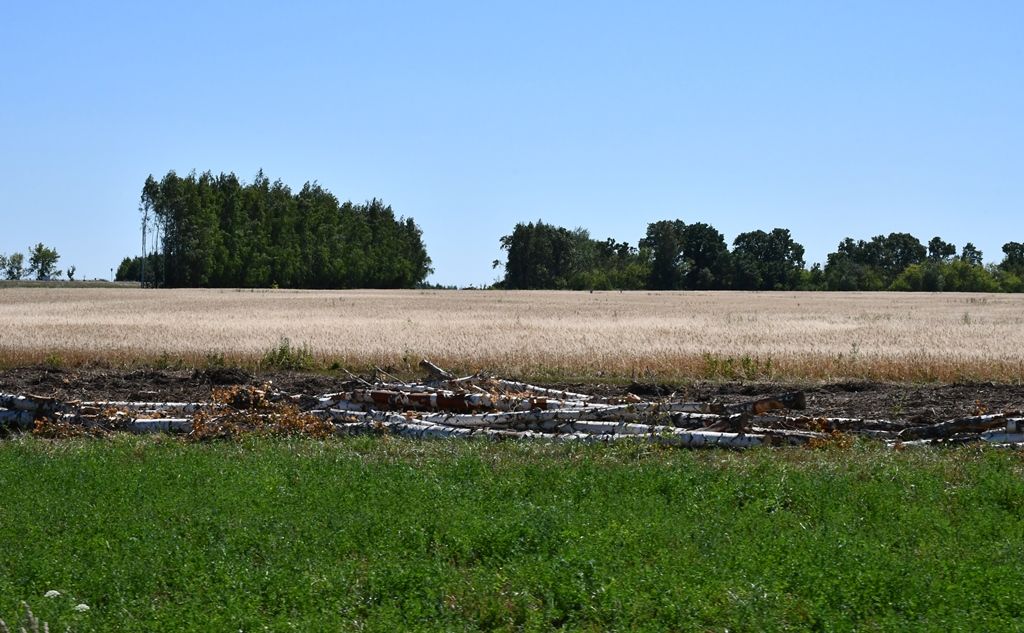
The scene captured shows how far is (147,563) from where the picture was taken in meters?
8.49

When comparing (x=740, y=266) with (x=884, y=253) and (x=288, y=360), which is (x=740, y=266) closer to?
(x=884, y=253)

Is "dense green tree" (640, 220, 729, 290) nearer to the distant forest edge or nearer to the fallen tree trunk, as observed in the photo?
the distant forest edge

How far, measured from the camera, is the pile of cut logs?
14.0 meters

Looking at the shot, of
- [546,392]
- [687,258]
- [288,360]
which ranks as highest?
[687,258]

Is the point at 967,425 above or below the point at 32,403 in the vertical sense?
below

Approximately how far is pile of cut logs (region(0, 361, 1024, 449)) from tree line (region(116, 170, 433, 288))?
100m

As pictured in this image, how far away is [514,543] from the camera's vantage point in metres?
8.95

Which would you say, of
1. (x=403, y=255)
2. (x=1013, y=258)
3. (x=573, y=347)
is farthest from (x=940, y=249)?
(x=573, y=347)

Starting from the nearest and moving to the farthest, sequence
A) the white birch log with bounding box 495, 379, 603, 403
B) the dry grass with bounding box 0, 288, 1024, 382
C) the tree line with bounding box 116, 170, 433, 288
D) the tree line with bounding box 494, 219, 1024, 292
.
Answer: the white birch log with bounding box 495, 379, 603, 403 → the dry grass with bounding box 0, 288, 1024, 382 → the tree line with bounding box 116, 170, 433, 288 → the tree line with bounding box 494, 219, 1024, 292

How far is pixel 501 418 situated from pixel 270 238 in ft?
363

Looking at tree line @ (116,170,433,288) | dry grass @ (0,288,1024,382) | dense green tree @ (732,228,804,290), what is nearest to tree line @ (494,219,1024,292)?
dense green tree @ (732,228,804,290)

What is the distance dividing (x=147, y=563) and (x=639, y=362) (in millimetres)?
16694

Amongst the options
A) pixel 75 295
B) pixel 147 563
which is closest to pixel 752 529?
pixel 147 563

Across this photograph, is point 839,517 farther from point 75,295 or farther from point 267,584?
point 75,295
